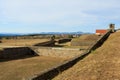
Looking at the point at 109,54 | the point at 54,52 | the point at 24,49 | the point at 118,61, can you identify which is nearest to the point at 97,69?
the point at 118,61

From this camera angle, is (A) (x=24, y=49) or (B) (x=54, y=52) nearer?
(B) (x=54, y=52)

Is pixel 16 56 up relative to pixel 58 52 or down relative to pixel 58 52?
down

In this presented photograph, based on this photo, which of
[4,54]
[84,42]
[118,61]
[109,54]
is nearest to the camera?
[118,61]

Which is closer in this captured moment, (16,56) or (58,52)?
(58,52)

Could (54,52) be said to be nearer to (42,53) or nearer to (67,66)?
(42,53)

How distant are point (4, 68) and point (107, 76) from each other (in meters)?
A: 13.1

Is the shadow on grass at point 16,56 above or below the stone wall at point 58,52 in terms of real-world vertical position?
below

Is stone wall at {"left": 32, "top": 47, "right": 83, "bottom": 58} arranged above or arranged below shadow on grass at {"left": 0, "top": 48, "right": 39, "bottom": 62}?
above

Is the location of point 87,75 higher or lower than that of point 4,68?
higher

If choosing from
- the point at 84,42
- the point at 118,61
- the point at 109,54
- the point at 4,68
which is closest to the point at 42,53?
the point at 4,68

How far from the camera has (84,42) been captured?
3728cm

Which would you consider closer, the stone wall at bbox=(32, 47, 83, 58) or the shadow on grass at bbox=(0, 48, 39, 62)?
the stone wall at bbox=(32, 47, 83, 58)

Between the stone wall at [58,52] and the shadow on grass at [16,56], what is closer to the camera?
the stone wall at [58,52]

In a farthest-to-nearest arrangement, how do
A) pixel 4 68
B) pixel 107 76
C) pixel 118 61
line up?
pixel 4 68, pixel 118 61, pixel 107 76
